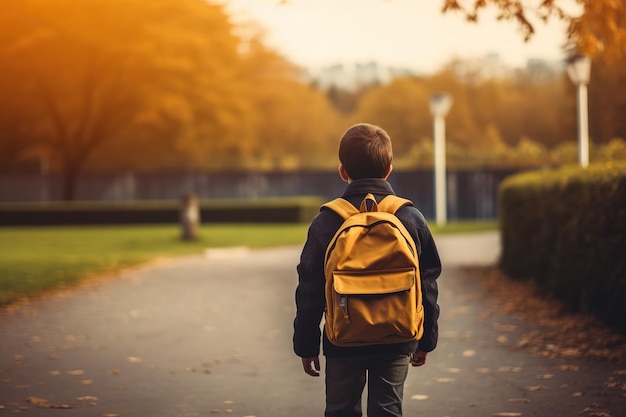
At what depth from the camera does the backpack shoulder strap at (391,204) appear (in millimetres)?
3463

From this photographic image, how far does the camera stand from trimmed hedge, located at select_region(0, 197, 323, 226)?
32.2m

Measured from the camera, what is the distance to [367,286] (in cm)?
332

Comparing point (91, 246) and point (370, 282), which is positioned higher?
point (370, 282)

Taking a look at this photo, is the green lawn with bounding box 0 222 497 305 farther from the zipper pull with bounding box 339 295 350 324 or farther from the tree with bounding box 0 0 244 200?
the zipper pull with bounding box 339 295 350 324

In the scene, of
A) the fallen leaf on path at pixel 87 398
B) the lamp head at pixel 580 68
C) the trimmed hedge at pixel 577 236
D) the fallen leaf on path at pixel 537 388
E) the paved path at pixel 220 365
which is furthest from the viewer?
the lamp head at pixel 580 68

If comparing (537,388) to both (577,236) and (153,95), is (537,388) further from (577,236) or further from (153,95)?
(153,95)

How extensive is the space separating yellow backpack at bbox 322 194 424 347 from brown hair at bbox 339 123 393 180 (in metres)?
0.26

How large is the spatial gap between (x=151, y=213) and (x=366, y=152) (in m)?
29.8

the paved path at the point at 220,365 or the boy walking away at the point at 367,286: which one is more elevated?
the boy walking away at the point at 367,286

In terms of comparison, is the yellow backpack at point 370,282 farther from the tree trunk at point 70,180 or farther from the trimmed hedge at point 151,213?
the tree trunk at point 70,180

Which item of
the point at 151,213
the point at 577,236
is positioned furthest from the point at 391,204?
the point at 151,213

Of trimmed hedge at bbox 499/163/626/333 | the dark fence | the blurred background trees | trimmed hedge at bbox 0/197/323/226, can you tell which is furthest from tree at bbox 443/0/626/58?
the dark fence

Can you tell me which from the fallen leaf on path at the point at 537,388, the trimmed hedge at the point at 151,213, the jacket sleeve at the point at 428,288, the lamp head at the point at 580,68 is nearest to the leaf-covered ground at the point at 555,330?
the fallen leaf on path at the point at 537,388

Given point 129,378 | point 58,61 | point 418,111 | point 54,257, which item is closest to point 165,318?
point 129,378
